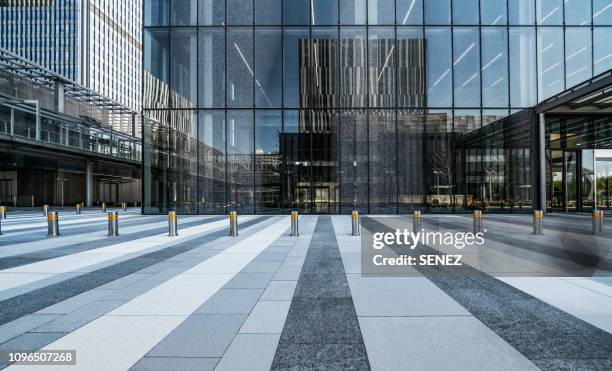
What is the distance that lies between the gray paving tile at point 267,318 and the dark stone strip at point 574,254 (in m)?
6.01

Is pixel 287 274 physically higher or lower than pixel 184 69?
lower

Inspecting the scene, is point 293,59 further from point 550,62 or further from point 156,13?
point 550,62

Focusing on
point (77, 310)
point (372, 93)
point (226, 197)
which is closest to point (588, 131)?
point (372, 93)

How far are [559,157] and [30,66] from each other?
45276 mm

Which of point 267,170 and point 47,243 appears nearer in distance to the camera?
point 47,243

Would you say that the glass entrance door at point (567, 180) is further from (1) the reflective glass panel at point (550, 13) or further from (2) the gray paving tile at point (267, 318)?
(2) the gray paving tile at point (267, 318)

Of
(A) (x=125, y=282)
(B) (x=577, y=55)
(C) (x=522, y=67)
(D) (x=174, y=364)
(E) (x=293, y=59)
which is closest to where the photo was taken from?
(D) (x=174, y=364)

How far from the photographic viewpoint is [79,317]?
4434 millimetres

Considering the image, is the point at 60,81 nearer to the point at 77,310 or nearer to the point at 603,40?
the point at 77,310

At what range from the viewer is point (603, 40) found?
861 inches

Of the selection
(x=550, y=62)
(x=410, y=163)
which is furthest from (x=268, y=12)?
(x=550, y=62)

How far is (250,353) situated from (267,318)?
37.7 inches

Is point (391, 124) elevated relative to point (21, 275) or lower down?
elevated

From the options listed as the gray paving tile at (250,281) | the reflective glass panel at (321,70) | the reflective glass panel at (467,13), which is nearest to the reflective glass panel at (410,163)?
the reflective glass panel at (321,70)
